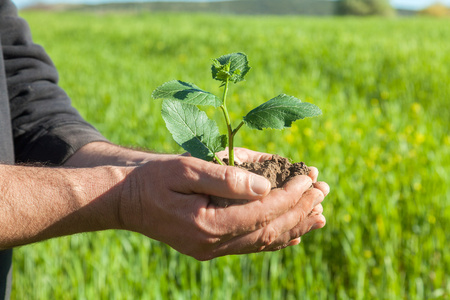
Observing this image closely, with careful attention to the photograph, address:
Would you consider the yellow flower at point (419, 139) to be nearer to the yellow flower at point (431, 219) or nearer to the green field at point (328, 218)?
the green field at point (328, 218)

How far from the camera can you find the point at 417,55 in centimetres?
569

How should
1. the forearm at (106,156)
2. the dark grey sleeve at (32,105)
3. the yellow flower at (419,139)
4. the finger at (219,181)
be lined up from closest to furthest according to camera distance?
the finger at (219,181) < the forearm at (106,156) < the dark grey sleeve at (32,105) < the yellow flower at (419,139)

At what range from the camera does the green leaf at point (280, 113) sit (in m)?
0.81

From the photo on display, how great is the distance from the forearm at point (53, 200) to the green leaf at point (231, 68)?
0.83 feet

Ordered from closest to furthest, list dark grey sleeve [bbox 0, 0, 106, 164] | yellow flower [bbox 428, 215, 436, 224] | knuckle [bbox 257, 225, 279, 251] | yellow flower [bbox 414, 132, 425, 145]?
1. knuckle [bbox 257, 225, 279, 251]
2. dark grey sleeve [bbox 0, 0, 106, 164]
3. yellow flower [bbox 428, 215, 436, 224]
4. yellow flower [bbox 414, 132, 425, 145]

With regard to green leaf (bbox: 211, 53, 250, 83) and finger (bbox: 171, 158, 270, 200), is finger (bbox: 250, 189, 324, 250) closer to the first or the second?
finger (bbox: 171, 158, 270, 200)

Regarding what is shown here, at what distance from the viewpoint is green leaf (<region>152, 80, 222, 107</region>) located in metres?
0.81

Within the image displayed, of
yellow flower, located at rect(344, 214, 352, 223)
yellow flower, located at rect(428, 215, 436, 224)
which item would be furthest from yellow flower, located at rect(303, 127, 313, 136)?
yellow flower, located at rect(428, 215, 436, 224)

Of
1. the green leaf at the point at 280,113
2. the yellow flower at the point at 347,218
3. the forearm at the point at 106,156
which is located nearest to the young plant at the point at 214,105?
the green leaf at the point at 280,113

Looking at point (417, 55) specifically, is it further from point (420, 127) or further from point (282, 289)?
point (282, 289)

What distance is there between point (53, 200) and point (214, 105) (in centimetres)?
34

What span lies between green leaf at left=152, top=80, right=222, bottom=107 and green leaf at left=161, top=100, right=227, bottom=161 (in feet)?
0.14

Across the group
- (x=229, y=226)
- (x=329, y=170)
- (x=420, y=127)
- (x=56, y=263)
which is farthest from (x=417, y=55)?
(x=229, y=226)

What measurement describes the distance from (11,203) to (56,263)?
1265mm
